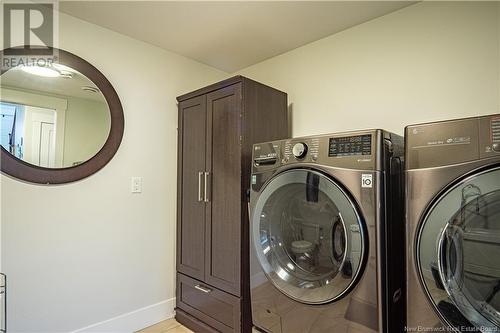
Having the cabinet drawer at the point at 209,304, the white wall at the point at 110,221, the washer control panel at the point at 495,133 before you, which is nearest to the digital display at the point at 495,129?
the washer control panel at the point at 495,133

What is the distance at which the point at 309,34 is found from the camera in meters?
2.04

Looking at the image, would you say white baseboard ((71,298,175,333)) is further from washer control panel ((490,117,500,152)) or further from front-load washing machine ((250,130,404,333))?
washer control panel ((490,117,500,152))

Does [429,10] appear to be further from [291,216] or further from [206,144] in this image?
[206,144]

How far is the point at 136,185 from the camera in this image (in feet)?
6.84

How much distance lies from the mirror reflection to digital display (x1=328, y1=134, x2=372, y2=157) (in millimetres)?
1548

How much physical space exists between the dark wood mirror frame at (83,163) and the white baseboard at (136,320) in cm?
102

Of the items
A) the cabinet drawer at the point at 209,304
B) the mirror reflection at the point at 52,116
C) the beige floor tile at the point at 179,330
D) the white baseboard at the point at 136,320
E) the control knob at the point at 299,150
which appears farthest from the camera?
the beige floor tile at the point at 179,330

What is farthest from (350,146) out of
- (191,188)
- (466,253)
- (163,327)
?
(163,327)

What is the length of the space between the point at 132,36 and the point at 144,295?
201cm

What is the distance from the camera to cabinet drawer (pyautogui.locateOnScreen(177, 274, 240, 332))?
174cm

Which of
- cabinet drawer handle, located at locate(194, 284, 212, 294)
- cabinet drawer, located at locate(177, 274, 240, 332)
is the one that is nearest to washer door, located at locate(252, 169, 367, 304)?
cabinet drawer, located at locate(177, 274, 240, 332)

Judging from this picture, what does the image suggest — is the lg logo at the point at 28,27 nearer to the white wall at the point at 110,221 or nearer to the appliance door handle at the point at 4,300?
the white wall at the point at 110,221

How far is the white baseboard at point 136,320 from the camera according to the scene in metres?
1.86

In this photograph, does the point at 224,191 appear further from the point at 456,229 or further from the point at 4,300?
the point at 4,300
